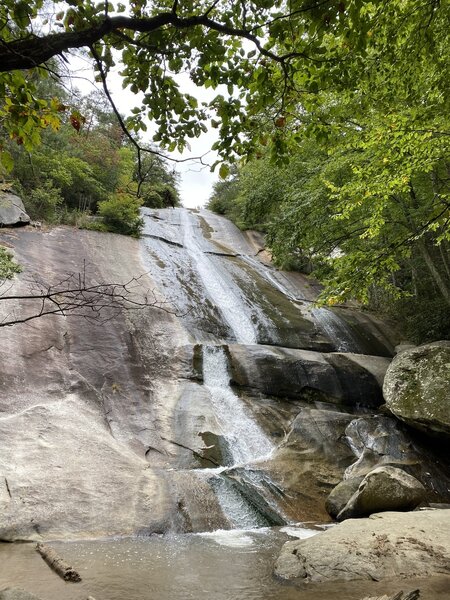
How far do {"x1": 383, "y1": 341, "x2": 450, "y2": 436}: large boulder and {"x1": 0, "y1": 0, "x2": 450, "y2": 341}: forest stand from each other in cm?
229

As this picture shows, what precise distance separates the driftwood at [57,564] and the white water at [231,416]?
4.64m

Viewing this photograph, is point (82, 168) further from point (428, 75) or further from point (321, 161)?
point (428, 75)

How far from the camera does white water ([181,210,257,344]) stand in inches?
590

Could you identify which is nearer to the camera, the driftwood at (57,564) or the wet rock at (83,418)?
the driftwood at (57,564)

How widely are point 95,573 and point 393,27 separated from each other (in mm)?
7371

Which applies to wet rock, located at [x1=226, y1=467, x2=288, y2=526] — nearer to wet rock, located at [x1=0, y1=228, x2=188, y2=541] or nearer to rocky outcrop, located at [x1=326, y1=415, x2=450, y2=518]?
rocky outcrop, located at [x1=326, y1=415, x2=450, y2=518]

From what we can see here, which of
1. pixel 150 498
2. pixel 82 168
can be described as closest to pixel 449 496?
pixel 150 498

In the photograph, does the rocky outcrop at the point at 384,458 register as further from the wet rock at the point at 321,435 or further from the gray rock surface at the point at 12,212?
the gray rock surface at the point at 12,212

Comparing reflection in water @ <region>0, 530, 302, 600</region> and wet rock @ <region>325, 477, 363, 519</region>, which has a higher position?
reflection in water @ <region>0, 530, 302, 600</region>

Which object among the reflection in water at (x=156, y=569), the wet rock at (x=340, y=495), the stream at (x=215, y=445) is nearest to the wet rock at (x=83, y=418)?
the stream at (x=215, y=445)

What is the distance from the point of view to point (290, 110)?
4.06 metres

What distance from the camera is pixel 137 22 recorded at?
2.71 meters

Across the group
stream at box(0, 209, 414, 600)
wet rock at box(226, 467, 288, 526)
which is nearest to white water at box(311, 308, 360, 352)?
stream at box(0, 209, 414, 600)

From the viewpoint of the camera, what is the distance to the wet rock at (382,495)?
7391mm
